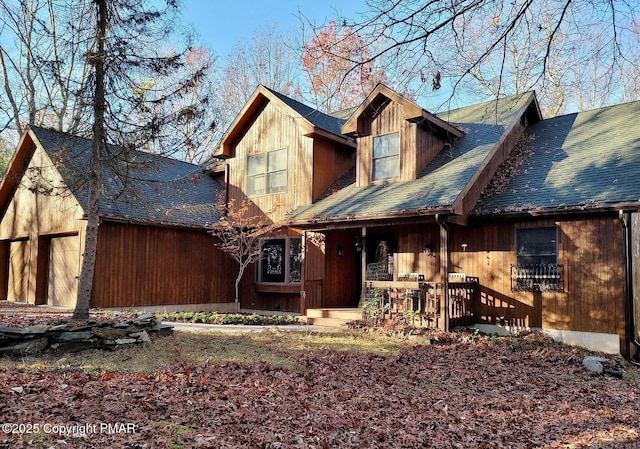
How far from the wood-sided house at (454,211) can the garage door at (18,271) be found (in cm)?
743

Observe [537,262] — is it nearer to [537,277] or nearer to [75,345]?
[537,277]

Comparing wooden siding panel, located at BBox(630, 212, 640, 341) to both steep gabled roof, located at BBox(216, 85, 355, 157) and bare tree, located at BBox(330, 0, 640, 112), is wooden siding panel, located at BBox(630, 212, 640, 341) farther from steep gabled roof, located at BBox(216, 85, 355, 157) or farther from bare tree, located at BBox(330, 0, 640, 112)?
steep gabled roof, located at BBox(216, 85, 355, 157)

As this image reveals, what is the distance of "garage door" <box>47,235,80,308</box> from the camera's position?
1484cm

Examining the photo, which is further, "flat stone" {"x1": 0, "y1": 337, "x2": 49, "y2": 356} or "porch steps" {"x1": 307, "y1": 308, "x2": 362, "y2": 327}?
"porch steps" {"x1": 307, "y1": 308, "x2": 362, "y2": 327}

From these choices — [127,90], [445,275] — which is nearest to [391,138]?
[445,275]

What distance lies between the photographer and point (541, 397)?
6418 mm

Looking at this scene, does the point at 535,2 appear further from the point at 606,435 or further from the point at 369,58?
the point at 606,435

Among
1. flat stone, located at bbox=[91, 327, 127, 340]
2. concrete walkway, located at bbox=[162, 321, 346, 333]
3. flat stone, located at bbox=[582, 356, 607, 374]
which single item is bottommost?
flat stone, located at bbox=[582, 356, 607, 374]

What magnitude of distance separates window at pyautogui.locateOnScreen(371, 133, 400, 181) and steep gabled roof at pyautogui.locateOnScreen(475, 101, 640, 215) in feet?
9.33

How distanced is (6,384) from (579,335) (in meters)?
9.70

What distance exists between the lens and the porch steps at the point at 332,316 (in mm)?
12124

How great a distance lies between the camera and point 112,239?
14.1 metres

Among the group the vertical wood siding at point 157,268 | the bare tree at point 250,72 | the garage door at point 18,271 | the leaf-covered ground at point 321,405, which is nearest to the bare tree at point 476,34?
the leaf-covered ground at point 321,405

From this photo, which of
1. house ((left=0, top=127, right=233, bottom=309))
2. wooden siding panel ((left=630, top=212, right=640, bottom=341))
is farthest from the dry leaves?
house ((left=0, top=127, right=233, bottom=309))
